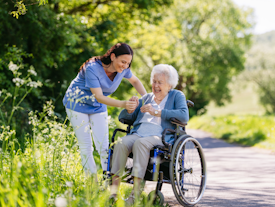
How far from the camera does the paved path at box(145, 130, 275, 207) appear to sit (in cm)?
386

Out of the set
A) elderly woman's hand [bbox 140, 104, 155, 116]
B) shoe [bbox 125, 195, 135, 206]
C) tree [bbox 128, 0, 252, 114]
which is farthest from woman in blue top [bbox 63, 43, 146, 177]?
tree [bbox 128, 0, 252, 114]

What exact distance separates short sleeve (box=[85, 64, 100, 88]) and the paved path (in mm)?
1594

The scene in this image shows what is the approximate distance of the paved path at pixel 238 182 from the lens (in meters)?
3.86

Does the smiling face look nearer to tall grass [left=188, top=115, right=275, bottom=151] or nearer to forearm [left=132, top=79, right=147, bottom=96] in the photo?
forearm [left=132, top=79, right=147, bottom=96]

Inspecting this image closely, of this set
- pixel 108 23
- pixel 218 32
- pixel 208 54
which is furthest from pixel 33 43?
pixel 218 32

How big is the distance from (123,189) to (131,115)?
2.77 ft

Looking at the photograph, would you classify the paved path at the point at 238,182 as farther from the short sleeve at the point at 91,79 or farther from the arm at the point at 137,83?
the short sleeve at the point at 91,79

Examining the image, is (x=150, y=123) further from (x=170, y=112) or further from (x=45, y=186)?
(x=45, y=186)

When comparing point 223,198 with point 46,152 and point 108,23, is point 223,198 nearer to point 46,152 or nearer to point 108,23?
point 46,152

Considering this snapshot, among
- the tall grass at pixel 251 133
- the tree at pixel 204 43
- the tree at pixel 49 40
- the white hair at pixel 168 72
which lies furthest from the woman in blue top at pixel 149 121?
the tree at pixel 204 43

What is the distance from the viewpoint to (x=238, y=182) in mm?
4996

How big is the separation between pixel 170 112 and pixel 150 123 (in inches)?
11.6

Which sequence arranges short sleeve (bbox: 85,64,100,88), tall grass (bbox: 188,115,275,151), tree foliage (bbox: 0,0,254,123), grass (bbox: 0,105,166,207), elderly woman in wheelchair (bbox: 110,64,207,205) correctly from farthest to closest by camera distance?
tall grass (bbox: 188,115,275,151), tree foliage (bbox: 0,0,254,123), short sleeve (bbox: 85,64,100,88), elderly woman in wheelchair (bbox: 110,64,207,205), grass (bbox: 0,105,166,207)

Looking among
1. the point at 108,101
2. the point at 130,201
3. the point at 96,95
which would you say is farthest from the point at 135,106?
the point at 130,201
